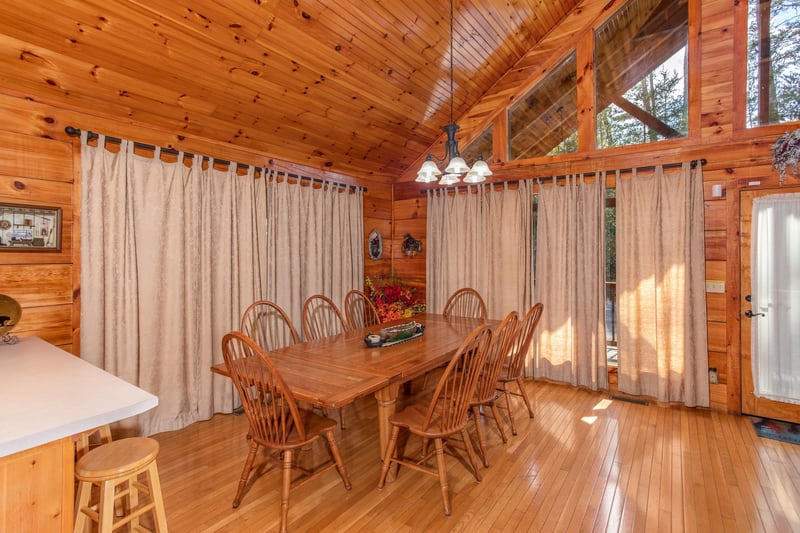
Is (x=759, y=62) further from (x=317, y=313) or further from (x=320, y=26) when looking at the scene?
(x=317, y=313)

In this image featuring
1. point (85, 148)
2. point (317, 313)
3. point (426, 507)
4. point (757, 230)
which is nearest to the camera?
point (426, 507)

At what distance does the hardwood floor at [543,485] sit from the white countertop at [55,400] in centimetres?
98

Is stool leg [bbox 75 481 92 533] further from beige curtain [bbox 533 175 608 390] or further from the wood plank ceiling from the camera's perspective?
beige curtain [bbox 533 175 608 390]

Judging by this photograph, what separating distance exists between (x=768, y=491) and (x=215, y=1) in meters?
4.33

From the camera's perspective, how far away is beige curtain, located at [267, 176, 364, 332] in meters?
3.96

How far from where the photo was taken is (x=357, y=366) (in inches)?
91.0

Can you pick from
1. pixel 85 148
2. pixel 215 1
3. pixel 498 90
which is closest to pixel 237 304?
pixel 85 148

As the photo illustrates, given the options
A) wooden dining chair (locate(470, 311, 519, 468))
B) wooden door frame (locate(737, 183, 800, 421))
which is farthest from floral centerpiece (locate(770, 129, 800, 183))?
wooden dining chair (locate(470, 311, 519, 468))

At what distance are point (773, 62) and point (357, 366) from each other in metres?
4.21

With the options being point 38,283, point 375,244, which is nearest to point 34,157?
point 38,283

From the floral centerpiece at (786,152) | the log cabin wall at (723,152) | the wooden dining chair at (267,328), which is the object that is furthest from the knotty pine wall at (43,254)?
the floral centerpiece at (786,152)

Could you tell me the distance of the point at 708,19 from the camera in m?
3.52

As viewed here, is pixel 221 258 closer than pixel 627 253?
Yes

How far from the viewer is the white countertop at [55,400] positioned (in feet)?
3.90
